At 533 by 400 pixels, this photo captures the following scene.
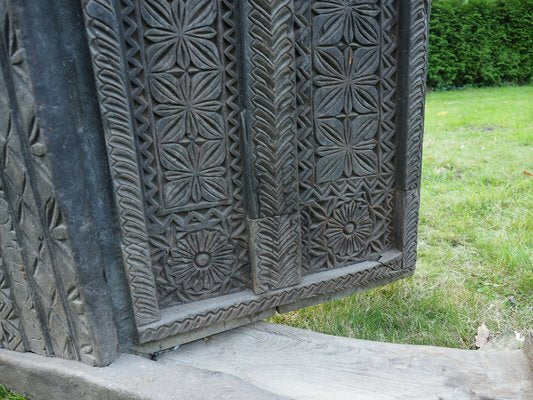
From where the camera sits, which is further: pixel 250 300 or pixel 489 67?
pixel 489 67

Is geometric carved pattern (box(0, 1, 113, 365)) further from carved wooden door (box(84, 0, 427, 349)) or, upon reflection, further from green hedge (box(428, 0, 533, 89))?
green hedge (box(428, 0, 533, 89))

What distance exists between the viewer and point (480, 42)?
10.2m

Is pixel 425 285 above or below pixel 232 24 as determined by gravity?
below

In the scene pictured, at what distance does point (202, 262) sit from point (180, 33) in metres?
0.67

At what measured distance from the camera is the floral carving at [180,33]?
1109mm

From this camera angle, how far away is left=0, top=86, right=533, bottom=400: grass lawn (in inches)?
66.6

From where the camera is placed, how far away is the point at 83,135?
110 cm

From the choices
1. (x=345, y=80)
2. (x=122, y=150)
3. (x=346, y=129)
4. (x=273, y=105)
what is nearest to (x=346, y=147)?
(x=346, y=129)

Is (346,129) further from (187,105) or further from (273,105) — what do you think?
(187,105)

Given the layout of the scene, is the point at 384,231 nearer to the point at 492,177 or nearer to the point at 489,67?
the point at 492,177

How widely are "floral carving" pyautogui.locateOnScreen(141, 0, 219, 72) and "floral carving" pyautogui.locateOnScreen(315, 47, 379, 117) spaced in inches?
13.7

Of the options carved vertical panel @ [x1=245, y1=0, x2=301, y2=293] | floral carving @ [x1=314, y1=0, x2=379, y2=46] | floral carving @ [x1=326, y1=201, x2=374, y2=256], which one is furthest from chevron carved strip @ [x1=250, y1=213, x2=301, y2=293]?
floral carving @ [x1=314, y1=0, x2=379, y2=46]

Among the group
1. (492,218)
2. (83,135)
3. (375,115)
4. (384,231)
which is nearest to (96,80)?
(83,135)

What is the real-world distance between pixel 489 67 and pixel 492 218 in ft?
30.4
